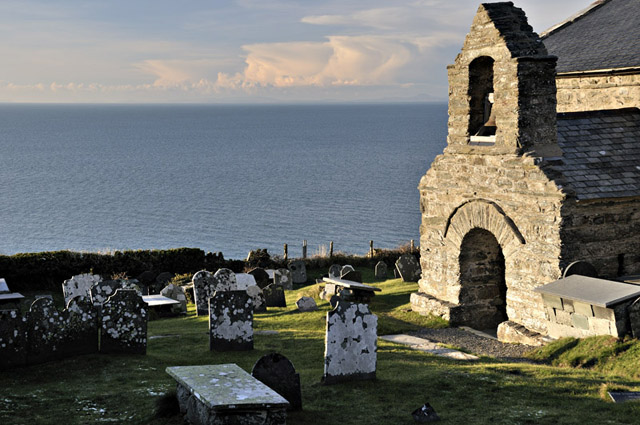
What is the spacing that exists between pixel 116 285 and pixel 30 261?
34.0 ft

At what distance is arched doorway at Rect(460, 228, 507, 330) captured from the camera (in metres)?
17.8

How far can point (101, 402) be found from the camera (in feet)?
31.3

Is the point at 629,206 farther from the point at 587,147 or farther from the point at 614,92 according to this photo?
the point at 614,92

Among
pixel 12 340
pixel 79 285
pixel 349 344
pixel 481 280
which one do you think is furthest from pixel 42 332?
pixel 481 280

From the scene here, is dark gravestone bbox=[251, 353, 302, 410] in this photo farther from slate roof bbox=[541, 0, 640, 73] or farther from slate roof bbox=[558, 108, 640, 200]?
slate roof bbox=[541, 0, 640, 73]

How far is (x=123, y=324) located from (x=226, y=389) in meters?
5.13

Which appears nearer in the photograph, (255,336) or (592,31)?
(255,336)

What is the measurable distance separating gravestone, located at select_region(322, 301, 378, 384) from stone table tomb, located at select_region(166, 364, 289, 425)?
249cm

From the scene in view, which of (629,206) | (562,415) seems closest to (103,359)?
(562,415)

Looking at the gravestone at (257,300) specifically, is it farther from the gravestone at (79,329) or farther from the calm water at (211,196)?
the calm water at (211,196)

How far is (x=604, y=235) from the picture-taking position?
15641mm

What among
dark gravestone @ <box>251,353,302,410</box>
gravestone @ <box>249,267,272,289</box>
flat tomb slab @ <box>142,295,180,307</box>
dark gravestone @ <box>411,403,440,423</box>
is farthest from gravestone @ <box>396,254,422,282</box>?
dark gravestone @ <box>251,353,302,410</box>

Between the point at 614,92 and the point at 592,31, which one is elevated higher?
the point at 592,31

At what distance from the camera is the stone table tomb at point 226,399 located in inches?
288
